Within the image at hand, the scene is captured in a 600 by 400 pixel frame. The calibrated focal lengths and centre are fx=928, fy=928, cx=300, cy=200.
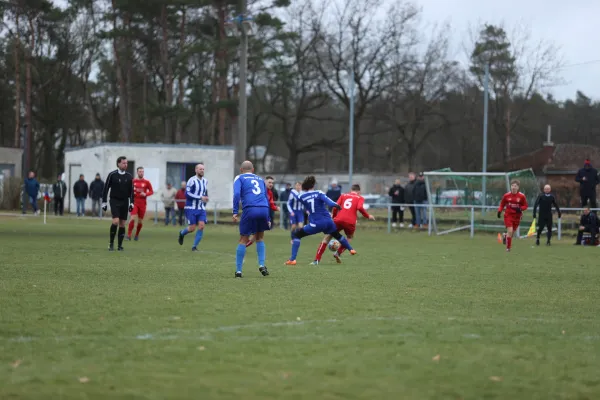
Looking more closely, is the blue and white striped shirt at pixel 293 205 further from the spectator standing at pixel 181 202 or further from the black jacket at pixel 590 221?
the spectator standing at pixel 181 202

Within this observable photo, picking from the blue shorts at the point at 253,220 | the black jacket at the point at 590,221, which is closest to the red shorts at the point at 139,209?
the blue shorts at the point at 253,220

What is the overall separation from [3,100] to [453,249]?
1906 inches

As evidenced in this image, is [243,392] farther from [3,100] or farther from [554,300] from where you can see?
[3,100]

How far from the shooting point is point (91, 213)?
148 ft

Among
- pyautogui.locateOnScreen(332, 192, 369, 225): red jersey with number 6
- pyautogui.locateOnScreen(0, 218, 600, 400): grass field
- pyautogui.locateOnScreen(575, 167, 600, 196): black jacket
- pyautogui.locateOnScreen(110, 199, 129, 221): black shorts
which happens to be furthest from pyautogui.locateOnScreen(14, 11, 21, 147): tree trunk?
pyautogui.locateOnScreen(0, 218, 600, 400): grass field

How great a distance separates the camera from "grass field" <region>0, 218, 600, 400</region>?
20.5ft

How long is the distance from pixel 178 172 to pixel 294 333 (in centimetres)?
3893

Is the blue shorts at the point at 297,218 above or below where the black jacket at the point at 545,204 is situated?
below

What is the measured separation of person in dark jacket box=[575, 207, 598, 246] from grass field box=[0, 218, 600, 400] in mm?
11646

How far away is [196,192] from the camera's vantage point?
69.1ft

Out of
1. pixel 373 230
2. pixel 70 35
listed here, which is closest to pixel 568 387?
pixel 373 230

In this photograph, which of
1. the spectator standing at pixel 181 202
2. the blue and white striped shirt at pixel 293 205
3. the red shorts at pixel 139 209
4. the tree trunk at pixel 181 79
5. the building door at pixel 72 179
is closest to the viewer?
the red shorts at pixel 139 209

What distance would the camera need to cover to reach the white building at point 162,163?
4522 centimetres

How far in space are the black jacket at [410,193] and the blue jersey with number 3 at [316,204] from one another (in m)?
17.3
